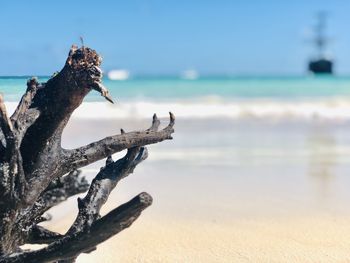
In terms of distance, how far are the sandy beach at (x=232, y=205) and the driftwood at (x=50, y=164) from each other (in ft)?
3.88

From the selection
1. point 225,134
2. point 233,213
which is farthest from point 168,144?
point 233,213

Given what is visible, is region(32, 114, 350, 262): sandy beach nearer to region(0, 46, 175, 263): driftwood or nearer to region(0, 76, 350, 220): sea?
region(0, 76, 350, 220): sea

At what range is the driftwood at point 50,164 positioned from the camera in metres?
2.15

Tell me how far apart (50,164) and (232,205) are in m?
3.73

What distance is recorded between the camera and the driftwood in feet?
7.04

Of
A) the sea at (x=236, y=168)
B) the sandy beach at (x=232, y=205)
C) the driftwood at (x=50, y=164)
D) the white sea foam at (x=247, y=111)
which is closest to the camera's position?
the driftwood at (x=50, y=164)

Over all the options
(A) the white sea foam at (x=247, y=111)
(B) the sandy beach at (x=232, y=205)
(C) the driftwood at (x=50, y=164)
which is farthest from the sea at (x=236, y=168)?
(A) the white sea foam at (x=247, y=111)

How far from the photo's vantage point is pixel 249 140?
38.1 feet

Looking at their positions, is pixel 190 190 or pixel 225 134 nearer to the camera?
pixel 190 190

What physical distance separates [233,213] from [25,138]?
3492mm

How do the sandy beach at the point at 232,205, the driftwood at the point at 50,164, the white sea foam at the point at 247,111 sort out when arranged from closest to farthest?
the driftwood at the point at 50,164
the sandy beach at the point at 232,205
the white sea foam at the point at 247,111

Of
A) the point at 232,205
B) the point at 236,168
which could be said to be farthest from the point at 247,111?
the point at 232,205

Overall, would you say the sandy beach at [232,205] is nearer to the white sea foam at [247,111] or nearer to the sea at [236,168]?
the sea at [236,168]

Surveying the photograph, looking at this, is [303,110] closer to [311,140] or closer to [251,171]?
[311,140]
